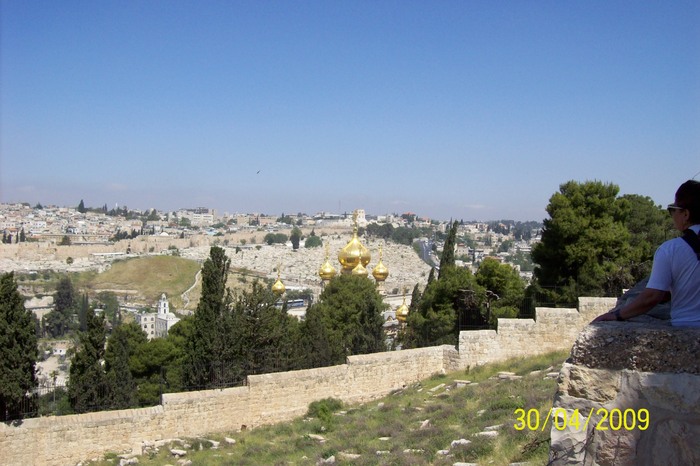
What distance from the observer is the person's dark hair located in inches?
103

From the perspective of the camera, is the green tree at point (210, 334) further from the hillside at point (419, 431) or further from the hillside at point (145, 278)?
the hillside at point (145, 278)

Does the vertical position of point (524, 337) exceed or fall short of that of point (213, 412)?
it exceeds it

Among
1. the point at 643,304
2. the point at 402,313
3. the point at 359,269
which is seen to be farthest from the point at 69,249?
the point at 643,304

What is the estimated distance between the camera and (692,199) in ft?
8.55

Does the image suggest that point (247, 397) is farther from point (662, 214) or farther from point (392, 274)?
point (392, 274)

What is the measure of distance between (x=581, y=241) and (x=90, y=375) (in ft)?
43.6

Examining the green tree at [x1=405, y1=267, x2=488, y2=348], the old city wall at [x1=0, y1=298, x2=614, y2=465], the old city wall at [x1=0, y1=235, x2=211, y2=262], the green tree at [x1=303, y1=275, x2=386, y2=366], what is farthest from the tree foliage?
the old city wall at [x1=0, y1=235, x2=211, y2=262]

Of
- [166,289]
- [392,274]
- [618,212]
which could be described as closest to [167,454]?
[618,212]

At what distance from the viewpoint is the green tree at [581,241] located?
1772 centimetres

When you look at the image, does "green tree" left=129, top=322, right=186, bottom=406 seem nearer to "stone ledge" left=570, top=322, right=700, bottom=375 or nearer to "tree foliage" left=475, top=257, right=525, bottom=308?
"tree foliage" left=475, top=257, right=525, bottom=308

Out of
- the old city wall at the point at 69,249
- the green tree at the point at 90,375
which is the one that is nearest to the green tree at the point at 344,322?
the green tree at the point at 90,375

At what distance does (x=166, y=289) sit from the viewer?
425 ft

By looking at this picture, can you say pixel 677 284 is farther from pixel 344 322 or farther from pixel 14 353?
pixel 344 322

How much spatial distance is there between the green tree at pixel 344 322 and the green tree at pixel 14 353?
6494mm
